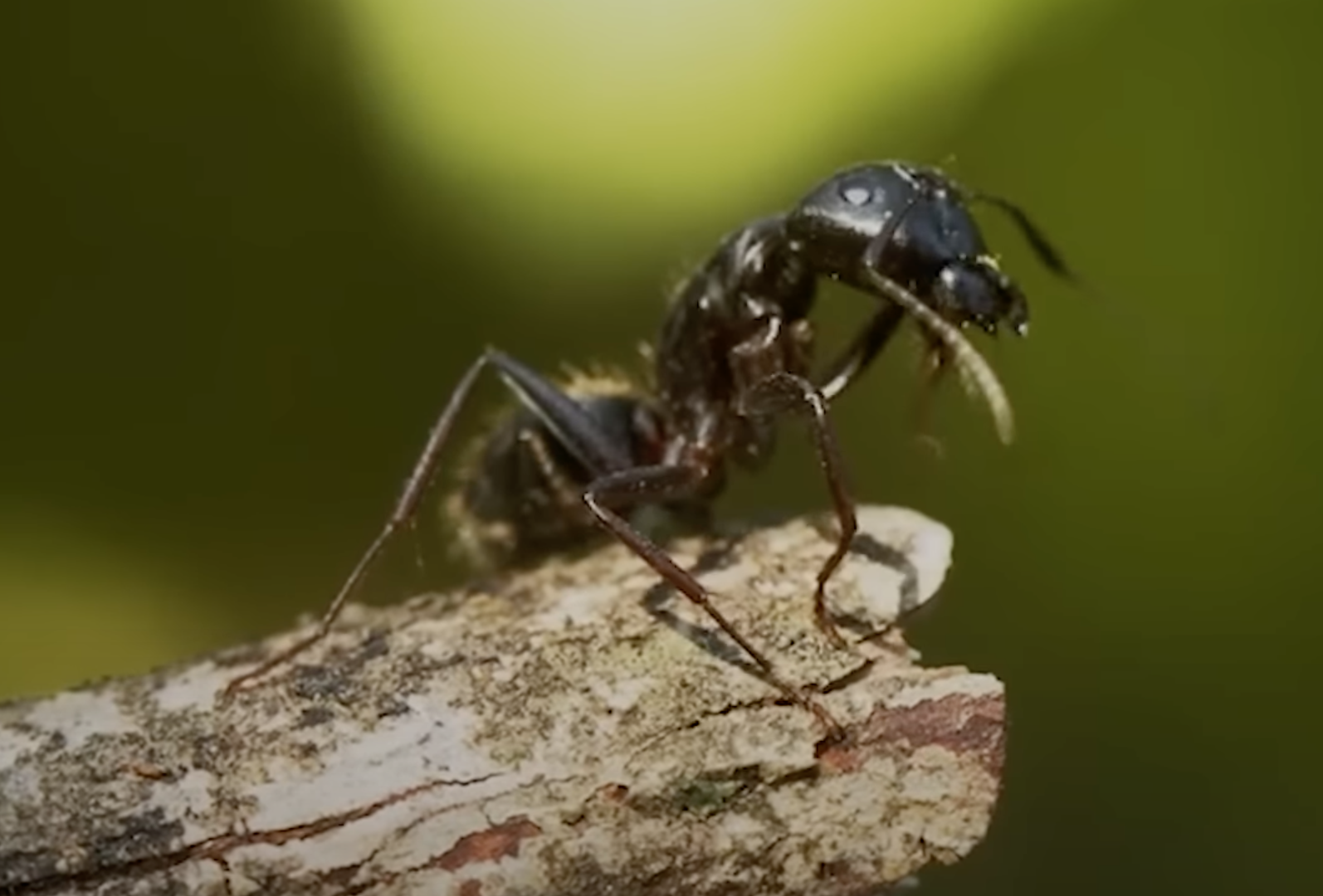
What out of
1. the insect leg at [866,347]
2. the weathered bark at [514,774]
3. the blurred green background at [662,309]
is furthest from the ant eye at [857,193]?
the blurred green background at [662,309]

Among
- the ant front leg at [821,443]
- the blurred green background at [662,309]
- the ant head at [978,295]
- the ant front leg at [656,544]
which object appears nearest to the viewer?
the ant front leg at [656,544]

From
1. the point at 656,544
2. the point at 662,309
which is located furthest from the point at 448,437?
the point at 662,309

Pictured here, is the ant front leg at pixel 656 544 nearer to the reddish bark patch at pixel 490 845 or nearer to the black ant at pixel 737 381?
the black ant at pixel 737 381

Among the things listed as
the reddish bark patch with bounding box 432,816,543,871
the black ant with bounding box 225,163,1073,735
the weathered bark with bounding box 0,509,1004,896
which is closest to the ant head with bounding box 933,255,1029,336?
the black ant with bounding box 225,163,1073,735

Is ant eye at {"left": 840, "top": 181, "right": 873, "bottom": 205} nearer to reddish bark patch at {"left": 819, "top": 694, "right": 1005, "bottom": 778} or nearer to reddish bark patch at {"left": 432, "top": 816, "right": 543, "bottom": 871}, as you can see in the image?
reddish bark patch at {"left": 819, "top": 694, "right": 1005, "bottom": 778}

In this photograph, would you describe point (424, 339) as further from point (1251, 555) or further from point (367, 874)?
point (367, 874)

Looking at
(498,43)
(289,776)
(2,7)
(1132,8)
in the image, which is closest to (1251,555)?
(1132,8)
